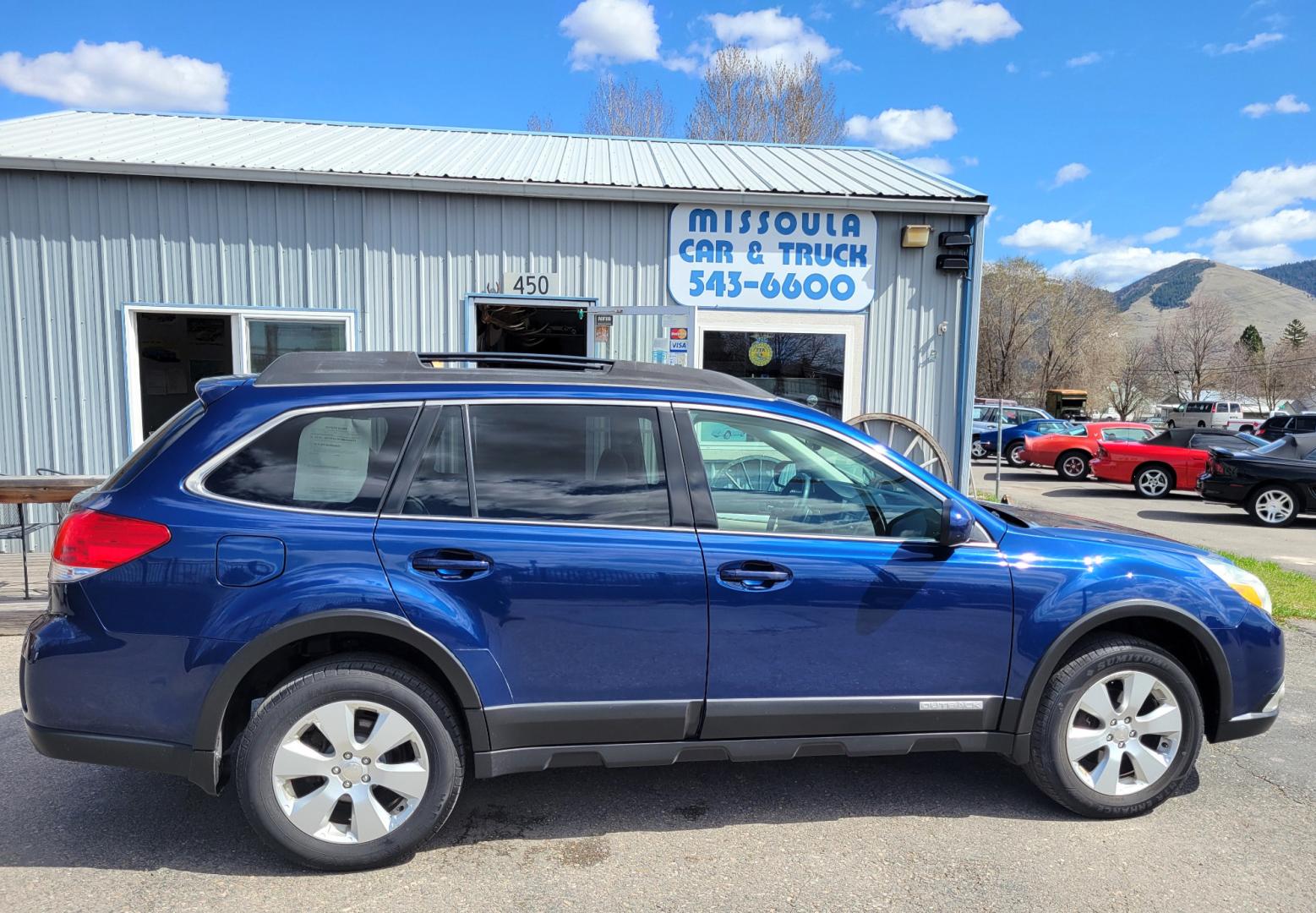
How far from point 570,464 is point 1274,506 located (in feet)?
45.3

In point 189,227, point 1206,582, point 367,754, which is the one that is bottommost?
point 367,754

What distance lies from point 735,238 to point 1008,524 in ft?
17.7

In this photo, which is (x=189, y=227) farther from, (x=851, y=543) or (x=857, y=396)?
(x=851, y=543)

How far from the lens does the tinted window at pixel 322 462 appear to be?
112 inches

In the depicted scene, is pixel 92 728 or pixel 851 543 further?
pixel 851 543

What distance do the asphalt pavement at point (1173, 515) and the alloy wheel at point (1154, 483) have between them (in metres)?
0.18

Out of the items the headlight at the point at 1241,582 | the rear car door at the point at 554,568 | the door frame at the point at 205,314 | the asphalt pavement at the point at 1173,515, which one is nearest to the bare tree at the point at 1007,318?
the asphalt pavement at the point at 1173,515

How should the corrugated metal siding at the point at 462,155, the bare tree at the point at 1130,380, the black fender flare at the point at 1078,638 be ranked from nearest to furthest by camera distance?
1. the black fender flare at the point at 1078,638
2. the corrugated metal siding at the point at 462,155
3. the bare tree at the point at 1130,380

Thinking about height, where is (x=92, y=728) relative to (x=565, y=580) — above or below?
below

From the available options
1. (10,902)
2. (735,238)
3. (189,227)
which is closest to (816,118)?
(735,238)

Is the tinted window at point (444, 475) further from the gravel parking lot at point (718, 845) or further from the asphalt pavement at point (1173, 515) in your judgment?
the asphalt pavement at point (1173, 515)

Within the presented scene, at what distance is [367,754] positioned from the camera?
9.21ft

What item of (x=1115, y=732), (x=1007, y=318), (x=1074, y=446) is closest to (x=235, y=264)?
(x=1115, y=732)

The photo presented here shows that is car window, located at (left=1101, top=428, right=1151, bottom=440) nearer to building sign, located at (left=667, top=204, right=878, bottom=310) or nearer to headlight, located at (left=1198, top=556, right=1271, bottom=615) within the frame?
building sign, located at (left=667, top=204, right=878, bottom=310)
